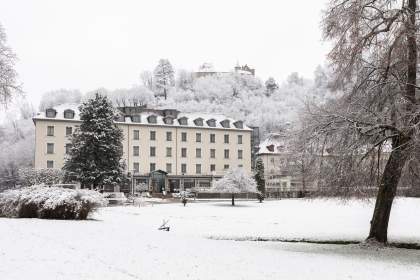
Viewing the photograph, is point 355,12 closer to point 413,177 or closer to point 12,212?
point 413,177

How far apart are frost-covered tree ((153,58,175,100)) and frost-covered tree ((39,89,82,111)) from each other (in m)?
24.5

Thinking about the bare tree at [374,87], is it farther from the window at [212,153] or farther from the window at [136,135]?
the window at [212,153]

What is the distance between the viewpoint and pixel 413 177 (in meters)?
16.5

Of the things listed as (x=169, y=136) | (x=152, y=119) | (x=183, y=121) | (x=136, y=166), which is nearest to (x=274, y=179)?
(x=183, y=121)

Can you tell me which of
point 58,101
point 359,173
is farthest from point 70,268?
point 58,101

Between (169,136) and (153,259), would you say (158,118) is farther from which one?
(153,259)

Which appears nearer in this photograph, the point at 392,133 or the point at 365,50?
the point at 392,133

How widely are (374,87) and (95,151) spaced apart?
133 feet

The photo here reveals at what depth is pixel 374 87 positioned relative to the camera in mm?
16406

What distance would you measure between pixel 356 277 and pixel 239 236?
1277cm

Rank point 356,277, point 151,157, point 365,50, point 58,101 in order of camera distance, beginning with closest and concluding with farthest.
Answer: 1. point 356,277
2. point 365,50
3. point 151,157
4. point 58,101

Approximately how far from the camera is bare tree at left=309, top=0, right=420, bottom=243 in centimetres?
1565

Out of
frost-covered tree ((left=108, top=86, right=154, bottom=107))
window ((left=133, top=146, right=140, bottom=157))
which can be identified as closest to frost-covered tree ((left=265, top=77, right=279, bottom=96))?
frost-covered tree ((left=108, top=86, right=154, bottom=107))

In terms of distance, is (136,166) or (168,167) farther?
(168,167)
